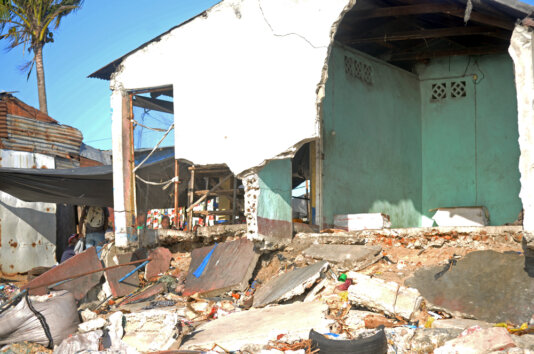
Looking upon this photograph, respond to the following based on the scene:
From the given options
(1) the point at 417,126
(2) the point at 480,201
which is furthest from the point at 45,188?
(2) the point at 480,201

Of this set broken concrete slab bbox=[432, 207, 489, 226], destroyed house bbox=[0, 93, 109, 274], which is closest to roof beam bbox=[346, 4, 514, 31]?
broken concrete slab bbox=[432, 207, 489, 226]

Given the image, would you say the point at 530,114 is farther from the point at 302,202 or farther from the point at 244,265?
the point at 302,202

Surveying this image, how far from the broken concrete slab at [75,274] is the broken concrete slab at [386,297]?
4.45 meters

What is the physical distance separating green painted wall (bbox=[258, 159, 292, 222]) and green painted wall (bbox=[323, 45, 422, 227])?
93 centimetres

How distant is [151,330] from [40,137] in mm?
9422

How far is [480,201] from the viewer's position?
10102 millimetres

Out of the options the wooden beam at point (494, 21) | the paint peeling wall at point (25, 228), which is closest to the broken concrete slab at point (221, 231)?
the wooden beam at point (494, 21)

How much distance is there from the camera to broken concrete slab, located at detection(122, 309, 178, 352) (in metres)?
5.75

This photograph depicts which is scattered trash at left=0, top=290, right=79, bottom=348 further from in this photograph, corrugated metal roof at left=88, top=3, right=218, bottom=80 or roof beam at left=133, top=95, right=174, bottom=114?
corrugated metal roof at left=88, top=3, right=218, bottom=80

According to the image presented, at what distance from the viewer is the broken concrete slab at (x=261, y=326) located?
566 centimetres

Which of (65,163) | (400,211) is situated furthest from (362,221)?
(65,163)

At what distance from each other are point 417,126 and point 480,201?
1888 mm

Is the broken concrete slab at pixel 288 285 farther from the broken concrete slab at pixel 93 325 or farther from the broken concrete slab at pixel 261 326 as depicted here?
the broken concrete slab at pixel 93 325

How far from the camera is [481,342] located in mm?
4773
